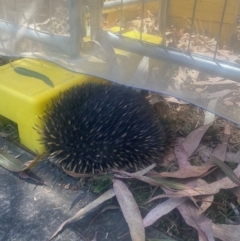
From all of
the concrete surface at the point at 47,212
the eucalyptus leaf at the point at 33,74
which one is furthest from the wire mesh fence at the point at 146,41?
the concrete surface at the point at 47,212

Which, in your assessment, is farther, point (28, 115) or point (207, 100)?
point (28, 115)

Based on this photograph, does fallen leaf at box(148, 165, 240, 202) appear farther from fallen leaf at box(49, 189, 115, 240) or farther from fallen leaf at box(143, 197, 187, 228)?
fallen leaf at box(49, 189, 115, 240)

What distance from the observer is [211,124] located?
1946mm

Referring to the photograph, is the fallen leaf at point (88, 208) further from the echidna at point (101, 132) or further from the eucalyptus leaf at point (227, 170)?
the eucalyptus leaf at point (227, 170)

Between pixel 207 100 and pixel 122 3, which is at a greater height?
pixel 122 3

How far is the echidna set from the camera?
161cm

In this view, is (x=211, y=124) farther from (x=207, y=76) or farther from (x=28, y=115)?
(x=28, y=115)

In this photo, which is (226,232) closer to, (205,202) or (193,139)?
(205,202)

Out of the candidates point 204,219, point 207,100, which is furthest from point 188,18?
point 204,219

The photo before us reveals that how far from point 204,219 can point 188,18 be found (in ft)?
2.56

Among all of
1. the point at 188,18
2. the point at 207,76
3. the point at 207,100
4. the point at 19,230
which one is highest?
the point at 188,18

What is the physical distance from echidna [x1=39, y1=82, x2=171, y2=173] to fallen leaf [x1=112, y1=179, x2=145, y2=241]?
127mm

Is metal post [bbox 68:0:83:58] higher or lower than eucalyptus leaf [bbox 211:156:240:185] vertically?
higher

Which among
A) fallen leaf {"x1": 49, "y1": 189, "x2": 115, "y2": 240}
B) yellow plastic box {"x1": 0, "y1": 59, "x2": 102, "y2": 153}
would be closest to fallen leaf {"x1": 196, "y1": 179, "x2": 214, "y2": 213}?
fallen leaf {"x1": 49, "y1": 189, "x2": 115, "y2": 240}
